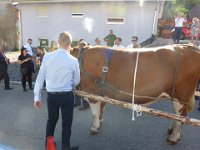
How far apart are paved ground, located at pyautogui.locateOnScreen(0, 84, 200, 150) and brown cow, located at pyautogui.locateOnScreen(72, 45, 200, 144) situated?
419mm

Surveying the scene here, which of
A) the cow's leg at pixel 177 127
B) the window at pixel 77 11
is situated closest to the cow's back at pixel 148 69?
the cow's leg at pixel 177 127

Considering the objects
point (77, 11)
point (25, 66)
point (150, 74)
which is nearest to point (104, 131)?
point (150, 74)

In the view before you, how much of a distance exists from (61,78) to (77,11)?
1449 centimetres

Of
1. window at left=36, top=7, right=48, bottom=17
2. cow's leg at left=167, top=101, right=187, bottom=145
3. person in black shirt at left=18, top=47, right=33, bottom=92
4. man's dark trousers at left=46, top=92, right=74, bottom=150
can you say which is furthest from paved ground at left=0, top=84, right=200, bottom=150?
Result: window at left=36, top=7, right=48, bottom=17

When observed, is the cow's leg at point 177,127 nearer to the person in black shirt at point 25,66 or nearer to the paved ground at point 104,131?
the paved ground at point 104,131

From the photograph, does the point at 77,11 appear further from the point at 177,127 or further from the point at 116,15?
the point at 177,127

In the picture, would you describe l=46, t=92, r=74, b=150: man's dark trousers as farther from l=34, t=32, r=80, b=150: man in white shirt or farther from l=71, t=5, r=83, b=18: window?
l=71, t=5, r=83, b=18: window

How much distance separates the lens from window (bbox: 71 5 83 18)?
1746 cm

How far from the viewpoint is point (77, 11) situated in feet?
57.7

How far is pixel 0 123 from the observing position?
5.60 m

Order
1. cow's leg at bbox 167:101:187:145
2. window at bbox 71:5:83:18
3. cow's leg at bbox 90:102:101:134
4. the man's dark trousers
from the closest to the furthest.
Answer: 1. the man's dark trousers
2. cow's leg at bbox 167:101:187:145
3. cow's leg at bbox 90:102:101:134
4. window at bbox 71:5:83:18

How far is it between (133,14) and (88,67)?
1194 centimetres

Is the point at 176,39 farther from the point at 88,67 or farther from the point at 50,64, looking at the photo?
the point at 50,64

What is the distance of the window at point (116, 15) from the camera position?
53.5ft
